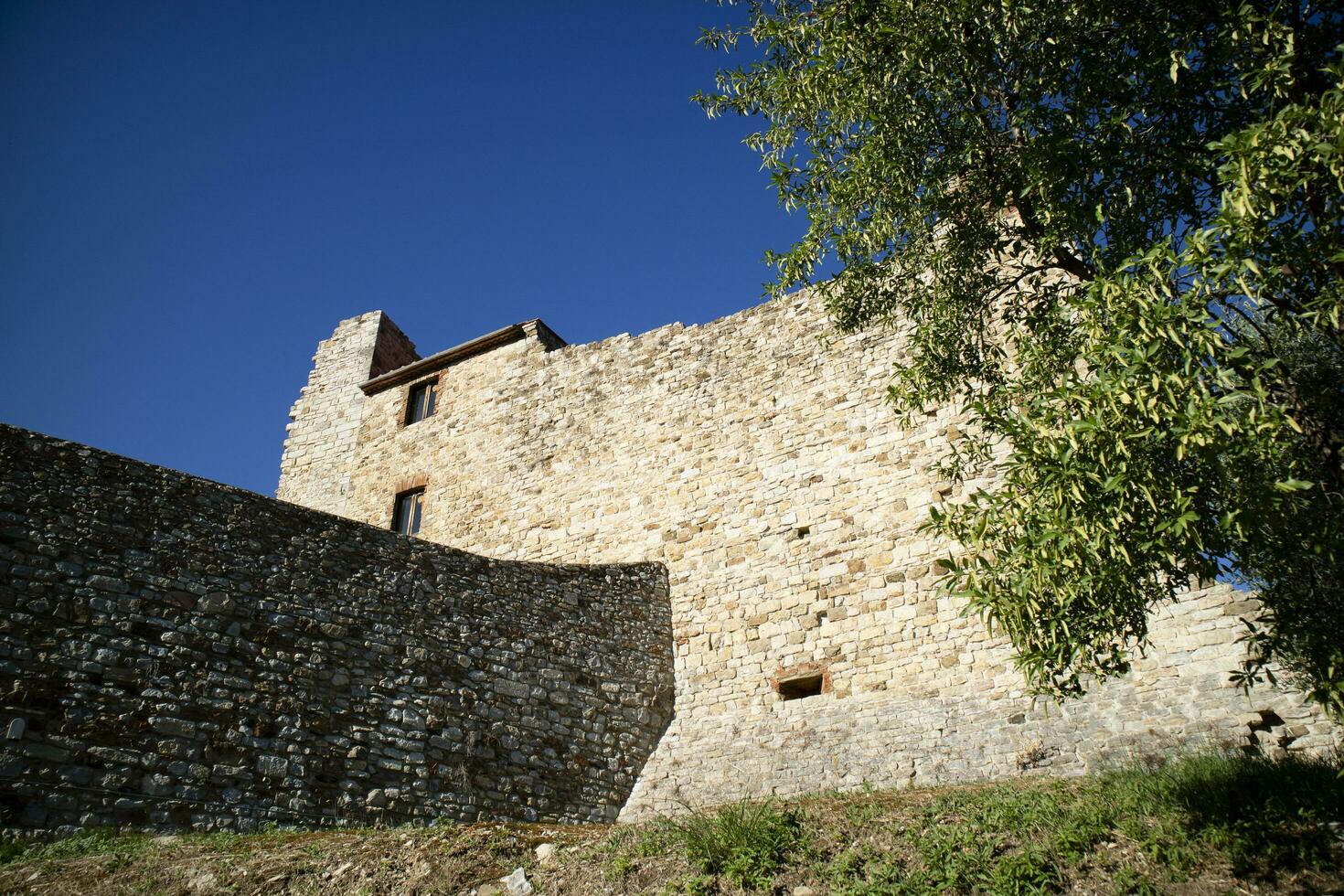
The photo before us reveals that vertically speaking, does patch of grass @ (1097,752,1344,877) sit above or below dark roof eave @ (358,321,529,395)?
below

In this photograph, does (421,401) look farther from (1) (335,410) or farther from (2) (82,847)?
(2) (82,847)

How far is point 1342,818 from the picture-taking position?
18.4 feet

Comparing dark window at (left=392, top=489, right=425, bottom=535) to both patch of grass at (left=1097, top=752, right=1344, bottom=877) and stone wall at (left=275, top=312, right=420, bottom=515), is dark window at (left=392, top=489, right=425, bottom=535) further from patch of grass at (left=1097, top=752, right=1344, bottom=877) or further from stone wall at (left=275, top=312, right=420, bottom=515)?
patch of grass at (left=1097, top=752, right=1344, bottom=877)

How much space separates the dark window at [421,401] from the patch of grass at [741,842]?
12.4 m

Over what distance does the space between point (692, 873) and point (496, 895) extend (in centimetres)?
142

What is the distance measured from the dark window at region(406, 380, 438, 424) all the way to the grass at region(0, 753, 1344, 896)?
11046 millimetres

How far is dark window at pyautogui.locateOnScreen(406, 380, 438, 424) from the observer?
704 inches

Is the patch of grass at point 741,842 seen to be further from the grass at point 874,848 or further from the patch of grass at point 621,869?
the patch of grass at point 621,869

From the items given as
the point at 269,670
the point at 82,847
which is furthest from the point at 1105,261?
the point at 82,847

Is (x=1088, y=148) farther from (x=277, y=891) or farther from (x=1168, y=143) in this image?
(x=277, y=891)

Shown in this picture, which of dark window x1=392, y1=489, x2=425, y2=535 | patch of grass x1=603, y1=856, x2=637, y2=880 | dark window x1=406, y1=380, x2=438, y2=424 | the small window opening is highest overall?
dark window x1=406, y1=380, x2=438, y2=424

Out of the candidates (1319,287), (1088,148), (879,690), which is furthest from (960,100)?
(879,690)

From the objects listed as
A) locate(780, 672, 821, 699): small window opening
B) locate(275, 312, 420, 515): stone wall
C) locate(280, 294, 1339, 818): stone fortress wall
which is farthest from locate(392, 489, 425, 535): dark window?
locate(780, 672, 821, 699): small window opening

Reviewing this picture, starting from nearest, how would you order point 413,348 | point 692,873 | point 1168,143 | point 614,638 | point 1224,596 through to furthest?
point 692,873 < point 1168,143 < point 1224,596 < point 614,638 < point 413,348
